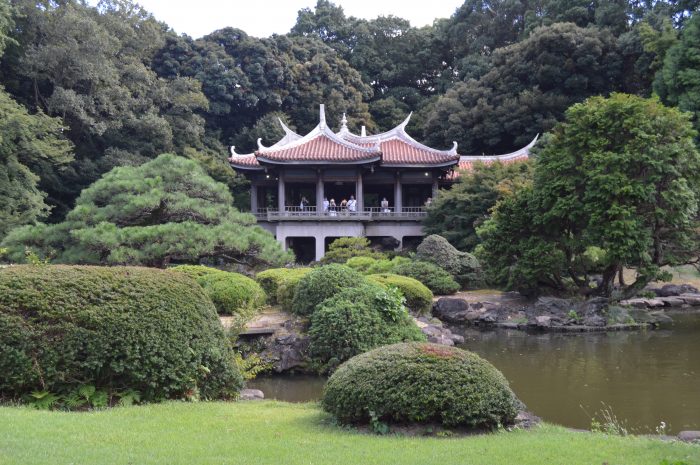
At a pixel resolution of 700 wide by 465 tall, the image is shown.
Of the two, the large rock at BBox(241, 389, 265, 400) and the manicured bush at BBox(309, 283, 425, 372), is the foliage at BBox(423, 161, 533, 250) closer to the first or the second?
the manicured bush at BBox(309, 283, 425, 372)

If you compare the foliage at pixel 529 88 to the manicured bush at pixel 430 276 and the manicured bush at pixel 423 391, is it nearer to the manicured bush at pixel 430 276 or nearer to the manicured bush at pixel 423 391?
the manicured bush at pixel 430 276

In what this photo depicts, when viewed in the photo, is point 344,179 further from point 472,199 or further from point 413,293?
point 413,293

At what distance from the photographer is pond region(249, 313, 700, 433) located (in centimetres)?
788

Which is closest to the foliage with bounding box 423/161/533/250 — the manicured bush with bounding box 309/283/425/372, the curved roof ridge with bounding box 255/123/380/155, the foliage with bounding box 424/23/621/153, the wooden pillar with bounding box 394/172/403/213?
the wooden pillar with bounding box 394/172/403/213

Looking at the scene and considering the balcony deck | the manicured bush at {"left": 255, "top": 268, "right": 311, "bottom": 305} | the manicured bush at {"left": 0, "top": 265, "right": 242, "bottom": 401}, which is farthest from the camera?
the balcony deck

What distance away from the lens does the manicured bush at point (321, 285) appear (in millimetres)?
10578

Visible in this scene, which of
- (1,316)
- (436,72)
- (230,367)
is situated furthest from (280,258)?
(436,72)

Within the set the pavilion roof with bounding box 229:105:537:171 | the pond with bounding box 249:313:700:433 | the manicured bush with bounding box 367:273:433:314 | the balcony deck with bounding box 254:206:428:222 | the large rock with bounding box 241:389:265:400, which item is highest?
the pavilion roof with bounding box 229:105:537:171

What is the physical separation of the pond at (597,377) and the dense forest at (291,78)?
45.4ft

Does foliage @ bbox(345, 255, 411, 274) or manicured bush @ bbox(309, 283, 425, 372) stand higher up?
foliage @ bbox(345, 255, 411, 274)

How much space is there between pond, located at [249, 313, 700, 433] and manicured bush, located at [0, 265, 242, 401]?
293cm

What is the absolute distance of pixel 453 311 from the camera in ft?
54.6

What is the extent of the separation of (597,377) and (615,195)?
241 inches

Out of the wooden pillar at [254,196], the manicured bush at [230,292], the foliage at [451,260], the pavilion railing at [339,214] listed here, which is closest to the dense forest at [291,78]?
the wooden pillar at [254,196]
